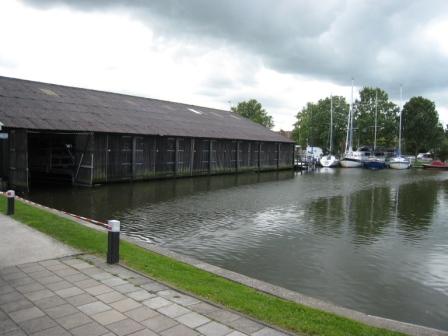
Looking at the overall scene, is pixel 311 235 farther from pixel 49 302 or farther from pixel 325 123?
pixel 325 123

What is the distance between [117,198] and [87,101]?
13665 millimetres

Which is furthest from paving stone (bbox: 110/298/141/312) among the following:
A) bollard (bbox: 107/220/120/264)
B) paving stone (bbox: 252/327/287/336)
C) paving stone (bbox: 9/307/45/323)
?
bollard (bbox: 107/220/120/264)

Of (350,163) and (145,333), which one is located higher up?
(350,163)

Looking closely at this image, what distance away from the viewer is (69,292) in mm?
6445

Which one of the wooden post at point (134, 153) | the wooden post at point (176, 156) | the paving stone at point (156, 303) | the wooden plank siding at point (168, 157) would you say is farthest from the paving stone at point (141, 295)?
the wooden post at point (176, 156)

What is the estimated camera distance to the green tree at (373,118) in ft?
268

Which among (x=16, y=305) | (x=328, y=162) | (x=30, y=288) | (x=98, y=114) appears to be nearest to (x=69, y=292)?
(x=30, y=288)

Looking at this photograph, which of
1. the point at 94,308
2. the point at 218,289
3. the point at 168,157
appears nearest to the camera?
the point at 94,308

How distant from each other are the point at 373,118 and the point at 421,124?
897cm

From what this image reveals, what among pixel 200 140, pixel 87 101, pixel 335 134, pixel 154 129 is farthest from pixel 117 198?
Result: pixel 335 134

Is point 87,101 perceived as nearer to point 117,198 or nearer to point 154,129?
point 154,129

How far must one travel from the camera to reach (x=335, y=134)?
284 feet

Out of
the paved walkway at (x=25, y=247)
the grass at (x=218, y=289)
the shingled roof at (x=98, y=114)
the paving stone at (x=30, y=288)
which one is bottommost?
the grass at (x=218, y=289)

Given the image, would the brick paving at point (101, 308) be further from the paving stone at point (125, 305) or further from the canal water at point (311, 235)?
the canal water at point (311, 235)
